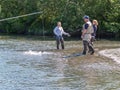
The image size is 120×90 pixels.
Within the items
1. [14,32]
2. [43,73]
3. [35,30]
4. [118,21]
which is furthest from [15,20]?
[43,73]

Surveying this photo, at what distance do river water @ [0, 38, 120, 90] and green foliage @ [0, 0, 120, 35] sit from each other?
67.5 feet

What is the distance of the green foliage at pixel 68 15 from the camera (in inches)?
1633

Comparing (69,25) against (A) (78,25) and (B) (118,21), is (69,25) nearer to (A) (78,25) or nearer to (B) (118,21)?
(A) (78,25)

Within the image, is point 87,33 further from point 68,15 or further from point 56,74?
point 68,15

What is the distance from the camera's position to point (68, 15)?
42750 millimetres

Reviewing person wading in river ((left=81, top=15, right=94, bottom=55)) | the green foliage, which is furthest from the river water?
the green foliage

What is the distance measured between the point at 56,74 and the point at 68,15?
27.2 meters

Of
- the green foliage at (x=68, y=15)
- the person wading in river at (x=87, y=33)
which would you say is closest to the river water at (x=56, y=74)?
the person wading in river at (x=87, y=33)

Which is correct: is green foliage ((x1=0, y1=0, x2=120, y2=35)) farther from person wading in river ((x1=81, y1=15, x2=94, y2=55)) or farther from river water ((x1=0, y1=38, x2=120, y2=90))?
river water ((x1=0, y1=38, x2=120, y2=90))

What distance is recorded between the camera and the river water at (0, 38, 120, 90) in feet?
44.1

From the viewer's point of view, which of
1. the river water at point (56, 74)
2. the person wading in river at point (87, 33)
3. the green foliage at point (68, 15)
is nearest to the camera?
the river water at point (56, 74)

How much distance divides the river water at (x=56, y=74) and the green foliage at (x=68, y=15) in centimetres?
2057

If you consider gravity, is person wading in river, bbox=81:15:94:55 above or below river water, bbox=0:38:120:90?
above

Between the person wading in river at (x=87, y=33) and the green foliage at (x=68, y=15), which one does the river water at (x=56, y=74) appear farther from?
the green foliage at (x=68, y=15)
